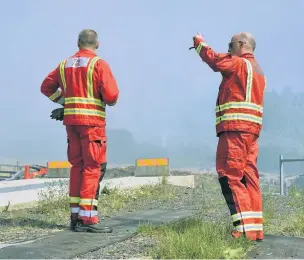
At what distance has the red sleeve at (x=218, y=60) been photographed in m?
4.75

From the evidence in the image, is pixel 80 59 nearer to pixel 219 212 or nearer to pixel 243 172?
pixel 243 172

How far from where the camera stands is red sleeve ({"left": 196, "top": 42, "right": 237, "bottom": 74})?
4746mm

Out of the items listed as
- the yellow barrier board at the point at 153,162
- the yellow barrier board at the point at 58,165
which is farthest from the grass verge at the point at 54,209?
the yellow barrier board at the point at 58,165

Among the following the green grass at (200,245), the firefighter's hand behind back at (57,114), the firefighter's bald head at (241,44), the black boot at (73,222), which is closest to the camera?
the green grass at (200,245)

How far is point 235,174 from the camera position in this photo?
4797 mm

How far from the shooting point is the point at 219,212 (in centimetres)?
702

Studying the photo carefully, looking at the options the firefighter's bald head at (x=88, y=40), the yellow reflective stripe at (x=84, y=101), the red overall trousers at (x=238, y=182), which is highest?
the firefighter's bald head at (x=88, y=40)

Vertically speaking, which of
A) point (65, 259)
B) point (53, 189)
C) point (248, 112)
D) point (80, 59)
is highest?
point (80, 59)

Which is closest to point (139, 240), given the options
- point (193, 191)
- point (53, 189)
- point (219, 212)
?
point (219, 212)

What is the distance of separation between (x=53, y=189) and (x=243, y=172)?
425 cm

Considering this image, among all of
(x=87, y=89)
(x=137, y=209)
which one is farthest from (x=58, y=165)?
(x=87, y=89)

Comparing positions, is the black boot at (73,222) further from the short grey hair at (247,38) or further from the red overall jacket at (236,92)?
the short grey hair at (247,38)

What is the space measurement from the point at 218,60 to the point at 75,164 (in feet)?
6.46

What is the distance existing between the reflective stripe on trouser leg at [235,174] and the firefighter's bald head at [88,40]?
1851 mm
